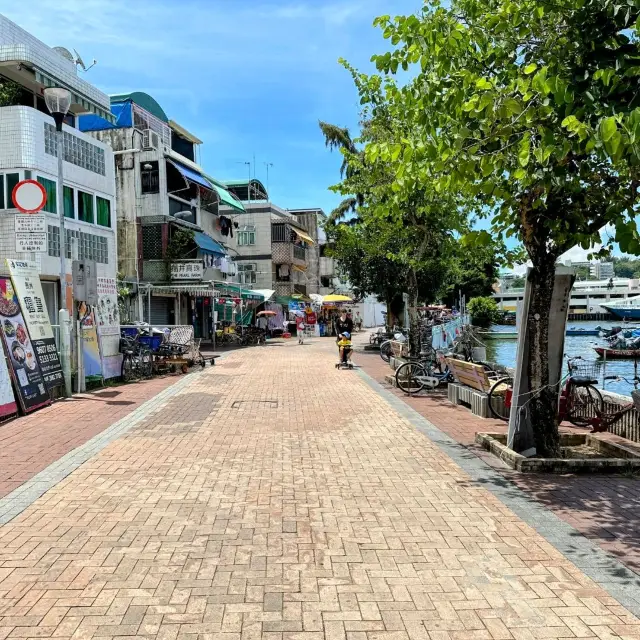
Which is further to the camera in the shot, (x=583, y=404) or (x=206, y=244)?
(x=206, y=244)

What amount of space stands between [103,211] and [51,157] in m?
2.14

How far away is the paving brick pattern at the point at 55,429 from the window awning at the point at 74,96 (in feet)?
26.5

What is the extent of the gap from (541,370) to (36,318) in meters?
8.49

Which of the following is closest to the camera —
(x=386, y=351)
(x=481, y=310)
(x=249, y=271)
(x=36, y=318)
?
(x=36, y=318)

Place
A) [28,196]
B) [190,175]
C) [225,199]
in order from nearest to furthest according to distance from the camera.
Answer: [28,196], [190,175], [225,199]

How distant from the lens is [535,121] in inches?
199

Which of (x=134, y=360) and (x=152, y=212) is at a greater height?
(x=152, y=212)

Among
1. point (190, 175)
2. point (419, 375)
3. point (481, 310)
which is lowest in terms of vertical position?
point (419, 375)

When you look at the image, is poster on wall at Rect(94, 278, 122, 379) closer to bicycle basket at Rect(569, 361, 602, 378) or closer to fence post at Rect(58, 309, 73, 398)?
fence post at Rect(58, 309, 73, 398)

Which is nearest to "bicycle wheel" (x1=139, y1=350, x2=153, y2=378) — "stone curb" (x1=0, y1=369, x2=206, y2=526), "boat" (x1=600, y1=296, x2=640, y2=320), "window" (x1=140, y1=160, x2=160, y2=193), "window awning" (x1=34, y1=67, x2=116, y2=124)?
"stone curb" (x1=0, y1=369, x2=206, y2=526)

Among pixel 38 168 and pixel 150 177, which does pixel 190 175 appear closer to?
pixel 150 177

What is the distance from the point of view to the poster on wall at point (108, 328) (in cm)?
1327

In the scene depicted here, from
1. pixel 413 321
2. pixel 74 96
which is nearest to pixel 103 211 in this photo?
pixel 74 96

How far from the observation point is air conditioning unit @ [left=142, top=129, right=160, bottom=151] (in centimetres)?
2617
